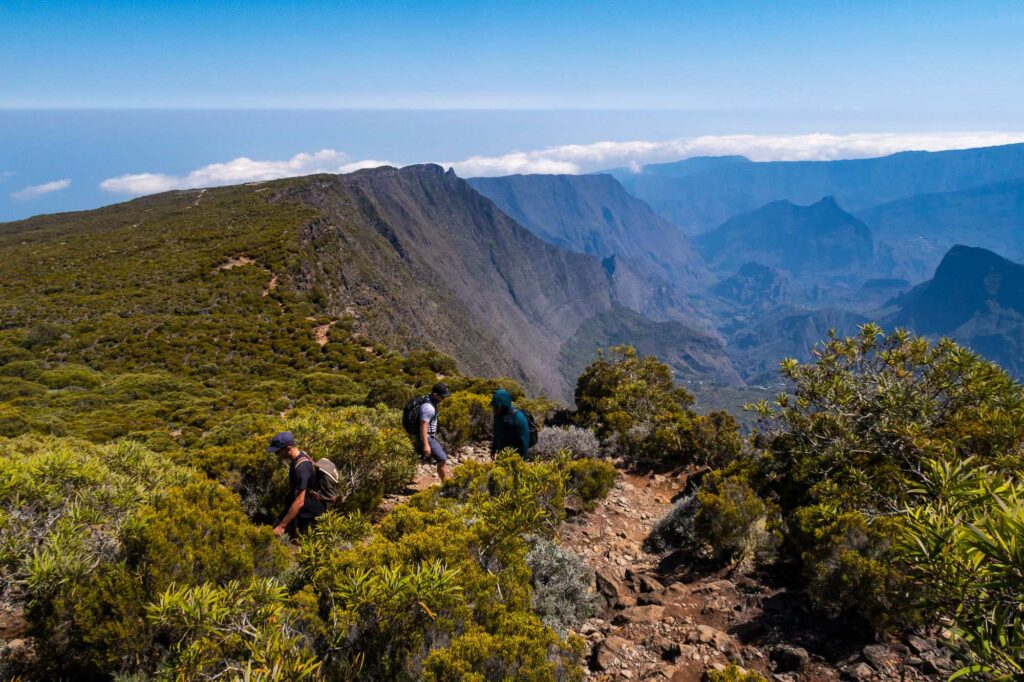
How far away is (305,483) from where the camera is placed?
5660mm

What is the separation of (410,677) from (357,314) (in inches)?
1767

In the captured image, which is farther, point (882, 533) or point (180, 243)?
point (180, 243)

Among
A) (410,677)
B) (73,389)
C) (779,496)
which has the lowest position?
(73,389)

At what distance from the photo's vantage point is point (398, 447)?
723 cm

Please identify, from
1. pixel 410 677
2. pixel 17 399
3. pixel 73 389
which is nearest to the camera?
pixel 410 677

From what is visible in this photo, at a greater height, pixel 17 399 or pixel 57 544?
pixel 57 544

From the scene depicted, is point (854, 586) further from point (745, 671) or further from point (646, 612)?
point (646, 612)

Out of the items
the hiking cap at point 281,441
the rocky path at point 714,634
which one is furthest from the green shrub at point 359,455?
the rocky path at point 714,634

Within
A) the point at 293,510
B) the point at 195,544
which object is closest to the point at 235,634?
the point at 195,544

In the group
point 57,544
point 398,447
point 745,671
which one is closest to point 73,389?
point 398,447

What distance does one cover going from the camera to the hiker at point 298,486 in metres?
5.64

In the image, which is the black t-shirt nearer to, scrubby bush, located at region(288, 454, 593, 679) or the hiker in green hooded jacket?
scrubby bush, located at region(288, 454, 593, 679)

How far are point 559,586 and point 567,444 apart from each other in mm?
5536

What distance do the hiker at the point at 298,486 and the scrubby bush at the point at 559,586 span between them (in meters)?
2.61
